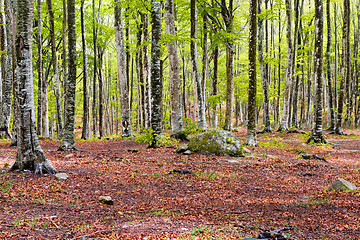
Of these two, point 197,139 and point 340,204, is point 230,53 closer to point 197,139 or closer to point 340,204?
point 197,139

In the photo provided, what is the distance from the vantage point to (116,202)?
498cm

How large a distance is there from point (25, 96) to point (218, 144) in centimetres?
666

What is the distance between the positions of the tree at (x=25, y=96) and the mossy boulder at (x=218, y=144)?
5616 mm

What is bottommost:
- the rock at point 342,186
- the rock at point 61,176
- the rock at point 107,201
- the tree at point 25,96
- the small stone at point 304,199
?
the small stone at point 304,199

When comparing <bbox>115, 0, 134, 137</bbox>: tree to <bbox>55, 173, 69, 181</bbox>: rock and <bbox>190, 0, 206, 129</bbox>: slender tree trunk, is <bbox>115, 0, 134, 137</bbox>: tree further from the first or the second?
<bbox>55, 173, 69, 181</bbox>: rock

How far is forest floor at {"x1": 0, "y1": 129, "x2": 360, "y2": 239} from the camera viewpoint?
352cm

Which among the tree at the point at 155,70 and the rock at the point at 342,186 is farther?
the tree at the point at 155,70

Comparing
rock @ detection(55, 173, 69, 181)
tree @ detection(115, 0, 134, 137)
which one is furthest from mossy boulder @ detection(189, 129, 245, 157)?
tree @ detection(115, 0, 134, 137)

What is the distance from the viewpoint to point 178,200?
510cm

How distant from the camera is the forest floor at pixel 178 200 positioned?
3.52 m

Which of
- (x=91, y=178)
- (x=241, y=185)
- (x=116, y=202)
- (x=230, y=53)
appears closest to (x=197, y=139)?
(x=241, y=185)

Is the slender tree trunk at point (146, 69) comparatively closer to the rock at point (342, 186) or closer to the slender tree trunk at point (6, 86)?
the slender tree trunk at point (6, 86)

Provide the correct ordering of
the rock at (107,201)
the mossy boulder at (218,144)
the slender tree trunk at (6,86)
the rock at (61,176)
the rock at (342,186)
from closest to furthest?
the rock at (107,201) → the rock at (342,186) → the rock at (61,176) → the mossy boulder at (218,144) → the slender tree trunk at (6,86)

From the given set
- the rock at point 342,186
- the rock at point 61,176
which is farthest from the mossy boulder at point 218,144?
the rock at point 61,176
